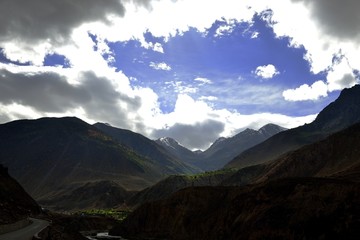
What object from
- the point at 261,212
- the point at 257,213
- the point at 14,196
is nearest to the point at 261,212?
the point at 261,212

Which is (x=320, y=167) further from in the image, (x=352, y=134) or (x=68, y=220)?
(x=68, y=220)

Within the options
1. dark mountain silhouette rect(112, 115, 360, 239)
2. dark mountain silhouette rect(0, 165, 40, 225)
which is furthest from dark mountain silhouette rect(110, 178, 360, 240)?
dark mountain silhouette rect(0, 165, 40, 225)

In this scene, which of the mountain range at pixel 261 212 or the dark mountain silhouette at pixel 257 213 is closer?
the dark mountain silhouette at pixel 257 213

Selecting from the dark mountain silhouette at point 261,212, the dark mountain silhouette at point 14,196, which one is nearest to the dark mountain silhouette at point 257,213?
the dark mountain silhouette at point 261,212

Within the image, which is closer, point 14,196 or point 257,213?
point 257,213

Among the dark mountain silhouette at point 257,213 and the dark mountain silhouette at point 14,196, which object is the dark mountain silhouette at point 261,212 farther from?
the dark mountain silhouette at point 14,196

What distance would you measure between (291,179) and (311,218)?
22132 millimetres

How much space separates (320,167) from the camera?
184m

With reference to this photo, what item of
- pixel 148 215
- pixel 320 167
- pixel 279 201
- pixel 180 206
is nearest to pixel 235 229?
pixel 279 201

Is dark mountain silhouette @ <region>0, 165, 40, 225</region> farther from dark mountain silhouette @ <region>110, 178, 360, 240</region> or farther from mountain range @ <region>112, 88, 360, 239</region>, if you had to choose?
mountain range @ <region>112, 88, 360, 239</region>

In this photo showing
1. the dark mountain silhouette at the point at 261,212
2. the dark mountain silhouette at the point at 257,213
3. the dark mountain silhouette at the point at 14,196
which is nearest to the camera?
the dark mountain silhouette at the point at 257,213

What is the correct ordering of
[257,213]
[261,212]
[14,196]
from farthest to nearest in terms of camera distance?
[14,196] < [257,213] < [261,212]

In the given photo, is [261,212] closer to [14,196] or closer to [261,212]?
Result: [261,212]

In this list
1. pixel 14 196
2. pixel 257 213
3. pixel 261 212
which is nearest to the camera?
pixel 261 212
